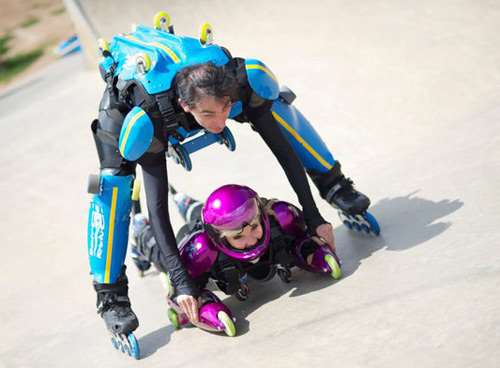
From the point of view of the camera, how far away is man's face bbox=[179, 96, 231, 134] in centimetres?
375

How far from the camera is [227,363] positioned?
3.90 meters

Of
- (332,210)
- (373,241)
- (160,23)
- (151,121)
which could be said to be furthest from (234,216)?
(332,210)

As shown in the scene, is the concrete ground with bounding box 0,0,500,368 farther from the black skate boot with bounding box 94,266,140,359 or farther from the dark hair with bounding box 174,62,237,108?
→ the dark hair with bounding box 174,62,237,108

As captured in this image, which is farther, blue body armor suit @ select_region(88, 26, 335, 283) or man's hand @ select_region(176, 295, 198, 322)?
man's hand @ select_region(176, 295, 198, 322)

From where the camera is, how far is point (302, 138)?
15.3 feet

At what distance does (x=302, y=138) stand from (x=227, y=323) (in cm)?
124

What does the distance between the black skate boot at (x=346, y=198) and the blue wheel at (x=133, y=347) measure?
1.46 meters

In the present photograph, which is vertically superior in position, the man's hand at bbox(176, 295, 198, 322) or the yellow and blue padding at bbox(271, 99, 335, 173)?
the yellow and blue padding at bbox(271, 99, 335, 173)

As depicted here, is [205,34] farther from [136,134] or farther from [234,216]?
[234,216]

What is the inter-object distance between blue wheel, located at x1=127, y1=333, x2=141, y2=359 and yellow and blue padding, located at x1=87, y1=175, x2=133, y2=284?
0.34 meters

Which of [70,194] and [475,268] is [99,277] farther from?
[70,194]

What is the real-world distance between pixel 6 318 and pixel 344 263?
8.05ft

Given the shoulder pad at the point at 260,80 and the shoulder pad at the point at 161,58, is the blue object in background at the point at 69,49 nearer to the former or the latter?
the shoulder pad at the point at 161,58

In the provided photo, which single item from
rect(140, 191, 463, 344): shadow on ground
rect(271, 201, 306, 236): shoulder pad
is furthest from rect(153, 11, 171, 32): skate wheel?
rect(140, 191, 463, 344): shadow on ground
